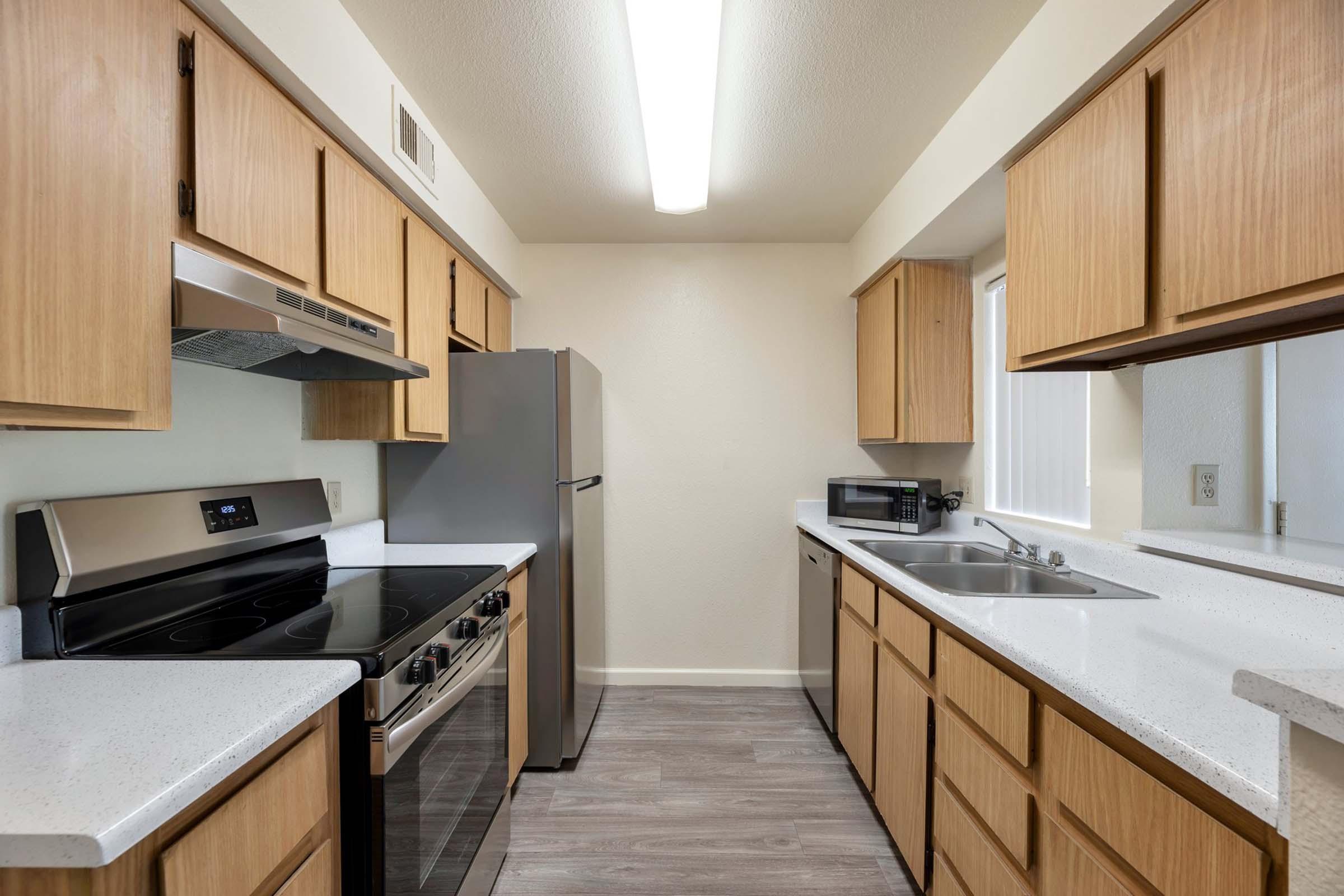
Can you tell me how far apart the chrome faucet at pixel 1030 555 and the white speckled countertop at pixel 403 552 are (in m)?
1.68

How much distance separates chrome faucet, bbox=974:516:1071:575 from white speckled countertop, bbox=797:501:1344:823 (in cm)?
6

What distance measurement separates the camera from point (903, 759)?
170 cm

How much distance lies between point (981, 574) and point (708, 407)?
1.60 meters

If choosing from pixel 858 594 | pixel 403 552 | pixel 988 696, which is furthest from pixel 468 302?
pixel 988 696

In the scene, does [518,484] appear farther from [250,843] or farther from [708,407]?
[250,843]

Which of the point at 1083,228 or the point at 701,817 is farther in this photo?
the point at 701,817

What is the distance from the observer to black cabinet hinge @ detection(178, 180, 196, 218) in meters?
1.07

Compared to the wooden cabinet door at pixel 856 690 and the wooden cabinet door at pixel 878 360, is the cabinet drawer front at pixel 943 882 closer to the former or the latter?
the wooden cabinet door at pixel 856 690

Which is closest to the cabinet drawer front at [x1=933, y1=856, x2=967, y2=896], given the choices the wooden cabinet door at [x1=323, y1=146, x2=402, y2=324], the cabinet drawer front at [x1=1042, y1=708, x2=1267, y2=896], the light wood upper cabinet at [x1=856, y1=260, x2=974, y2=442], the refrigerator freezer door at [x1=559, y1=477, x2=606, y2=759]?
the cabinet drawer front at [x1=1042, y1=708, x2=1267, y2=896]

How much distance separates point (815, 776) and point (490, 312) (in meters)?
2.52

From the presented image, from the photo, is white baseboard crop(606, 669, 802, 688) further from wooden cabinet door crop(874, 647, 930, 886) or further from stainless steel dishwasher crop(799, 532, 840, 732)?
wooden cabinet door crop(874, 647, 930, 886)

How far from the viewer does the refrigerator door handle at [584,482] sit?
229 cm

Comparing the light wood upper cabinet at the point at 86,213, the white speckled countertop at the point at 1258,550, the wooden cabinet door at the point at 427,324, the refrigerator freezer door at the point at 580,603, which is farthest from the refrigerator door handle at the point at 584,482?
the white speckled countertop at the point at 1258,550

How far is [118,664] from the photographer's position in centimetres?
102
